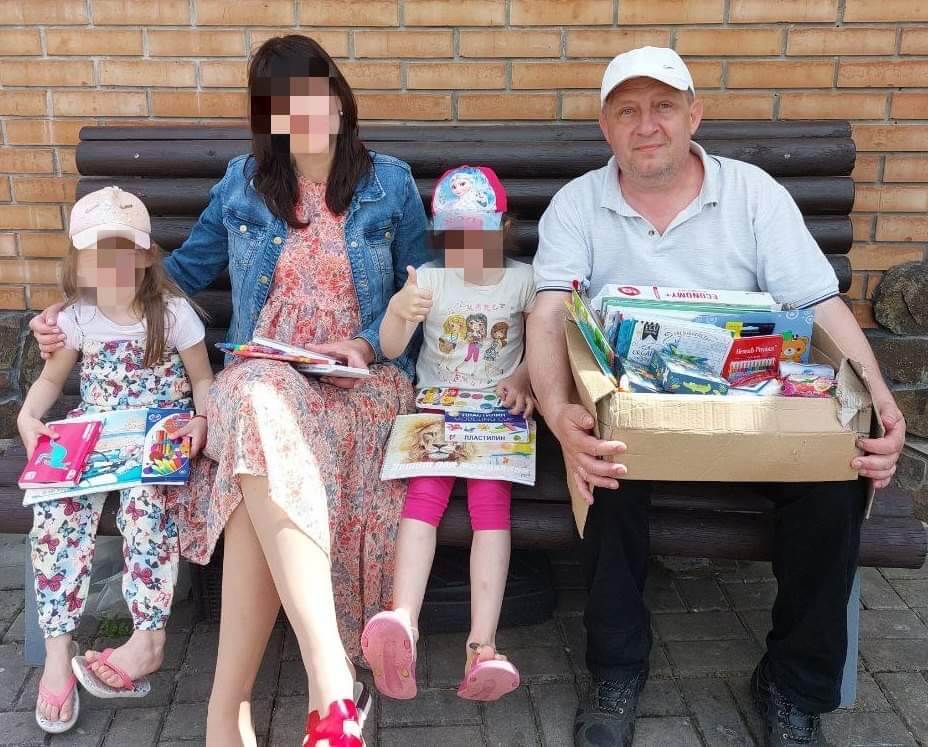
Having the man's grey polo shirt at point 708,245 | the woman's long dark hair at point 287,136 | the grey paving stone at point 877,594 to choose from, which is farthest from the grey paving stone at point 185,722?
the grey paving stone at point 877,594

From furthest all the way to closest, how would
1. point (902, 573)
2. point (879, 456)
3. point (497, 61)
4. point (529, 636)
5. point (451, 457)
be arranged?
point (497, 61) → point (902, 573) → point (529, 636) → point (451, 457) → point (879, 456)

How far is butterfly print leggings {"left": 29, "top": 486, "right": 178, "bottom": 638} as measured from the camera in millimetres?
2422

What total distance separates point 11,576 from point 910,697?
9.69ft

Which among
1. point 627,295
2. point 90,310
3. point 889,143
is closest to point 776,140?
point 889,143

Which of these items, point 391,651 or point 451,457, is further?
point 451,457

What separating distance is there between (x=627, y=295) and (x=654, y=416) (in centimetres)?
44

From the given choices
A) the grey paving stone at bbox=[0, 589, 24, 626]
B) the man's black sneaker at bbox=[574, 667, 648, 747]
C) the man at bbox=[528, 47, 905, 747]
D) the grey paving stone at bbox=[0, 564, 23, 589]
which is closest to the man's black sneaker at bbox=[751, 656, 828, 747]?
the man at bbox=[528, 47, 905, 747]

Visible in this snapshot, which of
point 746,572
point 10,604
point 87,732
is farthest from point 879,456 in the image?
point 10,604

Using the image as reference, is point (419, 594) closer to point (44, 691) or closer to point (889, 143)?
point (44, 691)

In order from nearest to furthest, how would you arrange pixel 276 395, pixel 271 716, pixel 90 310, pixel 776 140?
pixel 276 395, pixel 271 716, pixel 90 310, pixel 776 140

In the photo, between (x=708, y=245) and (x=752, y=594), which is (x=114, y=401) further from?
(x=752, y=594)

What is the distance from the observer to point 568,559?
3.35 meters

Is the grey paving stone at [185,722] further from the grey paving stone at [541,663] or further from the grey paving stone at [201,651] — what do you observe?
the grey paving stone at [541,663]

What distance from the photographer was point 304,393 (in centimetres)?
241
